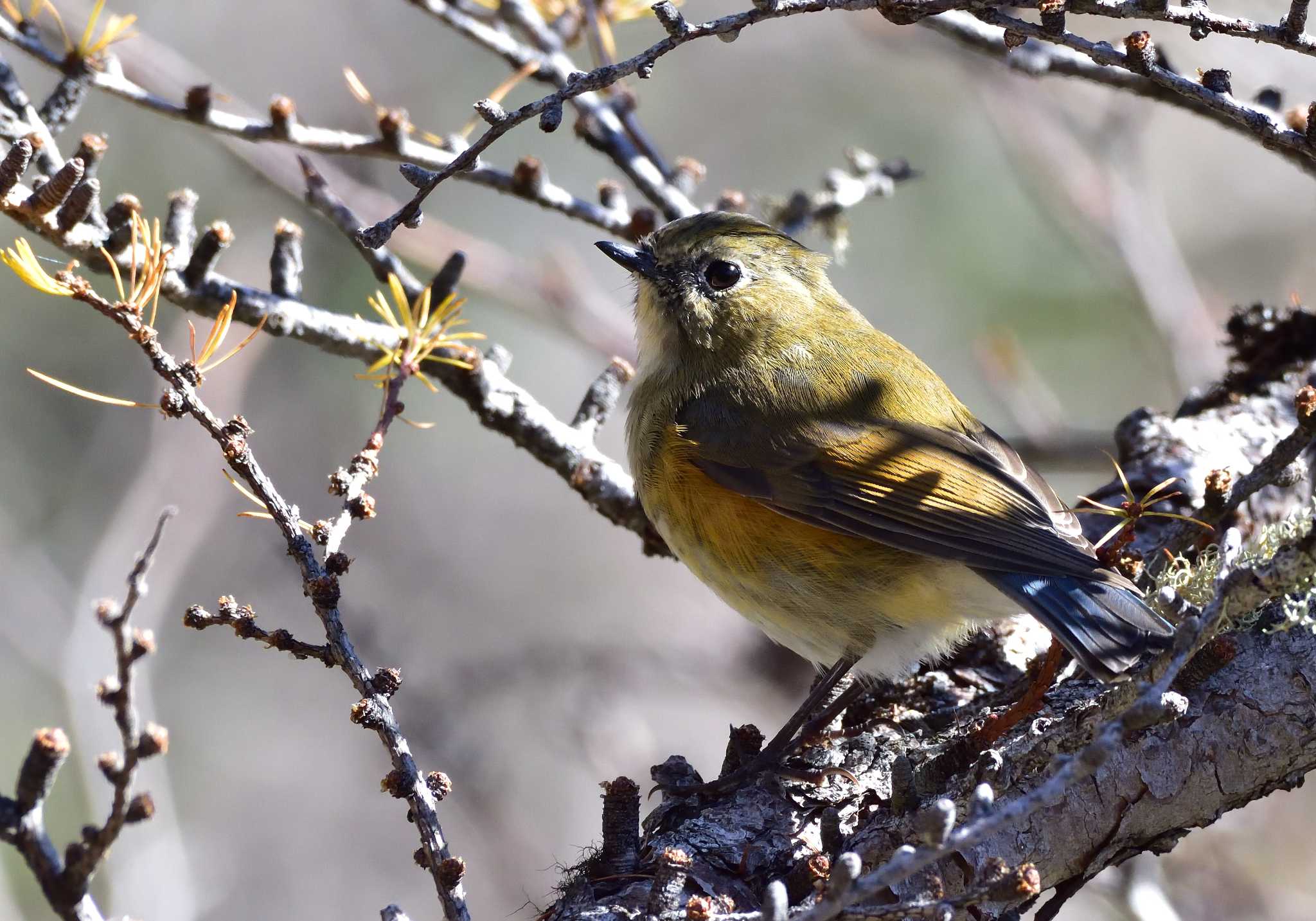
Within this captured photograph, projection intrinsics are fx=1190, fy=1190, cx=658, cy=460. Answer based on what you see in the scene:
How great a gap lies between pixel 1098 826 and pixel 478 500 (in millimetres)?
4401

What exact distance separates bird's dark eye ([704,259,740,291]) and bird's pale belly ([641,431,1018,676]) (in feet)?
2.66

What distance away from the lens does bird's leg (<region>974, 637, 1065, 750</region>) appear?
7.75 ft

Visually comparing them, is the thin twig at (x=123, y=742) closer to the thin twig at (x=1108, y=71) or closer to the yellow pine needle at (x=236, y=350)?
the yellow pine needle at (x=236, y=350)

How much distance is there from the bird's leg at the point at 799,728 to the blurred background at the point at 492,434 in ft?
3.38

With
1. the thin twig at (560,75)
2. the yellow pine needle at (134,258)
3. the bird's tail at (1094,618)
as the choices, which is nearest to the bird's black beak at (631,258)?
the thin twig at (560,75)

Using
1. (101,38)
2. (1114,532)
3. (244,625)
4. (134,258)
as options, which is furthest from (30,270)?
(1114,532)

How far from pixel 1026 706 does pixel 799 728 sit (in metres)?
0.61

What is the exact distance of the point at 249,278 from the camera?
4.68 m

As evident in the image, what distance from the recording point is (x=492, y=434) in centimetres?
657

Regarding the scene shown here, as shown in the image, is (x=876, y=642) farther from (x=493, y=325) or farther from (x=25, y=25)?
(x=493, y=325)

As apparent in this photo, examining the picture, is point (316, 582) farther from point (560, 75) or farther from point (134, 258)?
point (560, 75)

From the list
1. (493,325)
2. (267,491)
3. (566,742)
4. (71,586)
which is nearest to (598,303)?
(493,325)

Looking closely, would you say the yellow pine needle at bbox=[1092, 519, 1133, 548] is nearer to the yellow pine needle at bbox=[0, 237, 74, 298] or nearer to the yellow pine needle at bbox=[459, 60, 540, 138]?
the yellow pine needle at bbox=[459, 60, 540, 138]

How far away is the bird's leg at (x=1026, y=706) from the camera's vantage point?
2363mm
